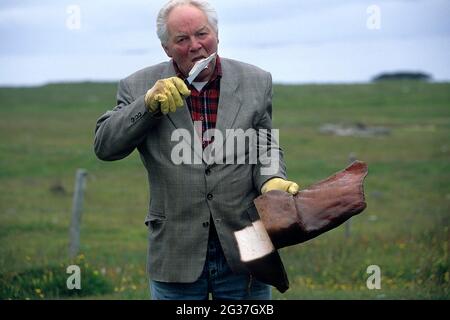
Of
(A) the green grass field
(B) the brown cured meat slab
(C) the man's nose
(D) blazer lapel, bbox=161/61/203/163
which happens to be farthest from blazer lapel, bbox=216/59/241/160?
(A) the green grass field

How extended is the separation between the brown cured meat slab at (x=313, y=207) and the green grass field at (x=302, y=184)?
4.12m

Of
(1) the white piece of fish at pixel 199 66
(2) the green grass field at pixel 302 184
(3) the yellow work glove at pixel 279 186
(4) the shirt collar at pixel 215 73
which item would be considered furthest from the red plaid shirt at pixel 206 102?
(2) the green grass field at pixel 302 184

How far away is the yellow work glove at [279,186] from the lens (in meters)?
5.70

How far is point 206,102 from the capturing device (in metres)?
5.84

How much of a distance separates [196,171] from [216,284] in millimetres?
573

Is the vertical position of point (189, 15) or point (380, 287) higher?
point (189, 15)

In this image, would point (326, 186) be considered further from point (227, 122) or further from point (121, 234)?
point (121, 234)

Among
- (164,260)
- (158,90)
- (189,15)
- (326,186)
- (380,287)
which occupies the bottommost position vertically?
(380,287)

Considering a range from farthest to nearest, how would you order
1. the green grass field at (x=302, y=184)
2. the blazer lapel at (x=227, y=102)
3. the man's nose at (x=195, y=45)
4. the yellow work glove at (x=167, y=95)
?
1. the green grass field at (x=302, y=184)
2. the blazer lapel at (x=227, y=102)
3. the man's nose at (x=195, y=45)
4. the yellow work glove at (x=167, y=95)

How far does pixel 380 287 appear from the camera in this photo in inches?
419

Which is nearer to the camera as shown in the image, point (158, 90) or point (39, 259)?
point (158, 90)

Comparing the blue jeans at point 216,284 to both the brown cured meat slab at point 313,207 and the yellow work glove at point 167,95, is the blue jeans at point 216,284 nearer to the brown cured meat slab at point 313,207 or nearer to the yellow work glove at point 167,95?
the brown cured meat slab at point 313,207

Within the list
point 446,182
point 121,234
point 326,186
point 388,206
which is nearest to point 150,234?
point 326,186
